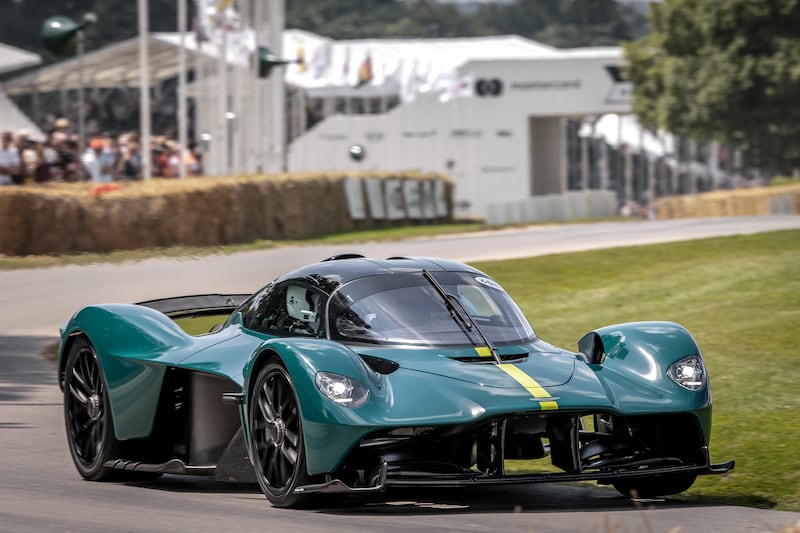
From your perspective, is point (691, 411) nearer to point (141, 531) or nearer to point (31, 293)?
point (141, 531)

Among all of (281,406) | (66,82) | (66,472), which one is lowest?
(66,472)

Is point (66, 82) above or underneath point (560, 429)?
above

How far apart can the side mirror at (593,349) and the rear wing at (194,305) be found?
8.24ft

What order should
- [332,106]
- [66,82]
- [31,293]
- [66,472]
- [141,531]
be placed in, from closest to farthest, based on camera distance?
[141,531], [66,472], [31,293], [66,82], [332,106]

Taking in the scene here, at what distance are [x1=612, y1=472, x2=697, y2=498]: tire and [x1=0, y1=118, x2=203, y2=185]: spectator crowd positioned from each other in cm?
1929

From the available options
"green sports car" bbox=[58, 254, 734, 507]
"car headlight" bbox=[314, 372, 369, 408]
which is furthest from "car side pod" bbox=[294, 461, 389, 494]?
"car headlight" bbox=[314, 372, 369, 408]

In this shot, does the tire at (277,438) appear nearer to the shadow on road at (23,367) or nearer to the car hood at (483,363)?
the car hood at (483,363)

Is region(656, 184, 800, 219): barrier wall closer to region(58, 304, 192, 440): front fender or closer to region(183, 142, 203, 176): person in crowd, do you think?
region(183, 142, 203, 176): person in crowd

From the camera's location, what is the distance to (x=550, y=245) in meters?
27.0

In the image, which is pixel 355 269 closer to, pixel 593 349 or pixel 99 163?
pixel 593 349

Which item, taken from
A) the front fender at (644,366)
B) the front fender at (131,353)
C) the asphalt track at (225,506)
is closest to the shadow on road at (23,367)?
the asphalt track at (225,506)

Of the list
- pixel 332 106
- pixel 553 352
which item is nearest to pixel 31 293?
pixel 553 352

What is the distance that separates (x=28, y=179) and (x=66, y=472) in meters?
18.1

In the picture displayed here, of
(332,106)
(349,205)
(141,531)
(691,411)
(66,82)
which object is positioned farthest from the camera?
(332,106)
